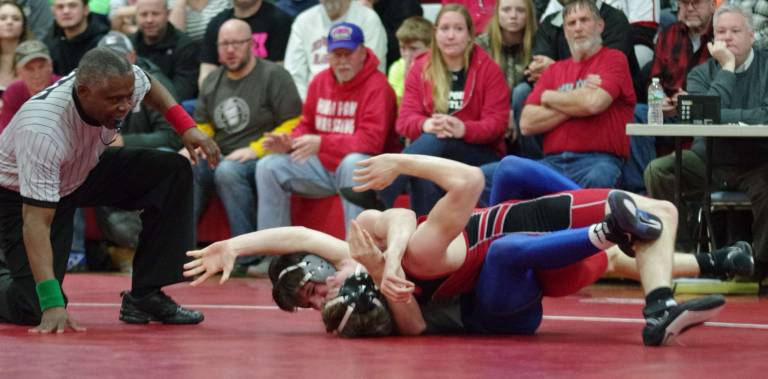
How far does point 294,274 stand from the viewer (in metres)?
4.95

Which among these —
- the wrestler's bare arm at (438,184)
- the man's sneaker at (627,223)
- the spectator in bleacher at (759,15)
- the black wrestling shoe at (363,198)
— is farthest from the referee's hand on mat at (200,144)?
the spectator in bleacher at (759,15)

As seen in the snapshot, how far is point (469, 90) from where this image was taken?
26.6 feet

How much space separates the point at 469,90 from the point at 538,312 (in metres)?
3.14

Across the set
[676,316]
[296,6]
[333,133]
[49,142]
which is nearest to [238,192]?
[333,133]

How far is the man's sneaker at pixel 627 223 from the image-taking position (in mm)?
4566

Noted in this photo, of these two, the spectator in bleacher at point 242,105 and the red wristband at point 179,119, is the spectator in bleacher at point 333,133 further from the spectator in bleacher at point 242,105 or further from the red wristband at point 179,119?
the red wristband at point 179,119

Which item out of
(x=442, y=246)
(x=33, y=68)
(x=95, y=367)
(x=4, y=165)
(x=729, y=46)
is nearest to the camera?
(x=95, y=367)

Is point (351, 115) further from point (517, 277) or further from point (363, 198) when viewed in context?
point (517, 277)

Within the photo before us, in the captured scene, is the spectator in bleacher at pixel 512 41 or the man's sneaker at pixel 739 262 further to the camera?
the spectator in bleacher at pixel 512 41

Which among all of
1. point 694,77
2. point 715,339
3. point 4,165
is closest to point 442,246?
point 715,339

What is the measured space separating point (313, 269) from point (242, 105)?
423 centimetres

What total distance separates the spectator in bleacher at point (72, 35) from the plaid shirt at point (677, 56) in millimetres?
4337

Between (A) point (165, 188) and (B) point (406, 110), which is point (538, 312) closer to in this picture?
(A) point (165, 188)

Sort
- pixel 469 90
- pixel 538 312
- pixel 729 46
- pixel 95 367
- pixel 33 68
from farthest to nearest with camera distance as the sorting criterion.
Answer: pixel 33 68 → pixel 469 90 → pixel 729 46 → pixel 538 312 → pixel 95 367
